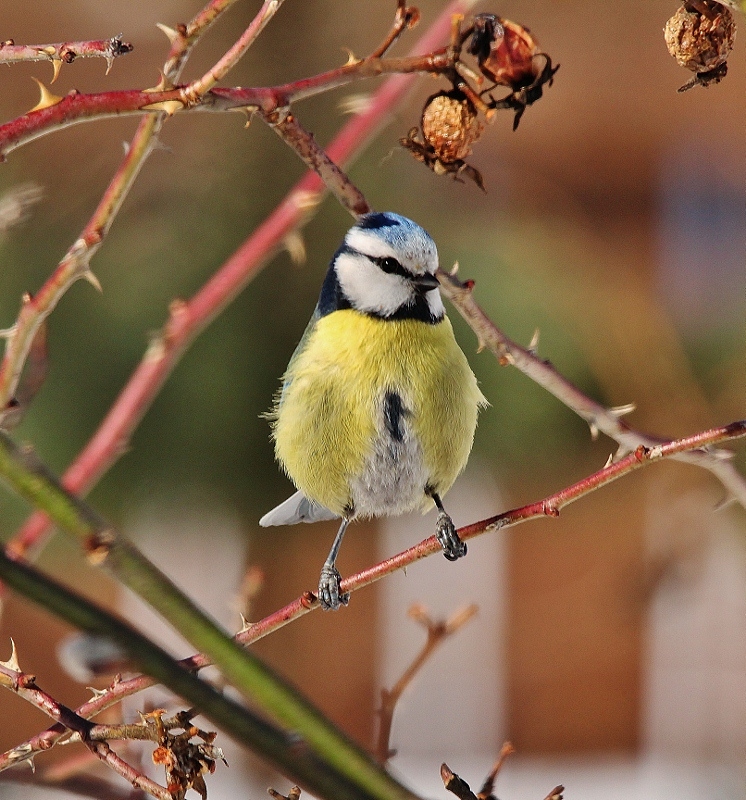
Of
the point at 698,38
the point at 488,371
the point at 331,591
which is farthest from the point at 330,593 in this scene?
the point at 488,371

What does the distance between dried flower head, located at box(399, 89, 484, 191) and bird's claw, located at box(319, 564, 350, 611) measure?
22 cm

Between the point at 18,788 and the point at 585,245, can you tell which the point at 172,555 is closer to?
the point at 585,245

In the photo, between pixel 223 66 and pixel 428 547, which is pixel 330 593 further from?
pixel 223 66

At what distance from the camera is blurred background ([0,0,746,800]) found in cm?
158

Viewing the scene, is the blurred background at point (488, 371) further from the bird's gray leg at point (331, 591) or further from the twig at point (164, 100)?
the twig at point (164, 100)

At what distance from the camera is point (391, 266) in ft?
2.16

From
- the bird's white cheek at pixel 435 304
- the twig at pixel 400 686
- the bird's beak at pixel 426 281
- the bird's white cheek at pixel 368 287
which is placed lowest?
the twig at pixel 400 686

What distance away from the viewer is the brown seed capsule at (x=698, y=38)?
44cm

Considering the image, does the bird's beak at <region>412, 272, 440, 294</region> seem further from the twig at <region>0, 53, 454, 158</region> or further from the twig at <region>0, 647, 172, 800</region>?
the twig at <region>0, 647, 172, 800</region>

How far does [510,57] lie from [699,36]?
85 millimetres

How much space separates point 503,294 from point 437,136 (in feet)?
3.57

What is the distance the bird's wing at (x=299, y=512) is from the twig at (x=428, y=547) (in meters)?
0.34

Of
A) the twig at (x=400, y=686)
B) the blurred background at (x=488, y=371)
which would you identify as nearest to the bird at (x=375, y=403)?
the twig at (x=400, y=686)

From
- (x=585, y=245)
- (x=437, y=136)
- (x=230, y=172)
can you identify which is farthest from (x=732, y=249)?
(x=437, y=136)
